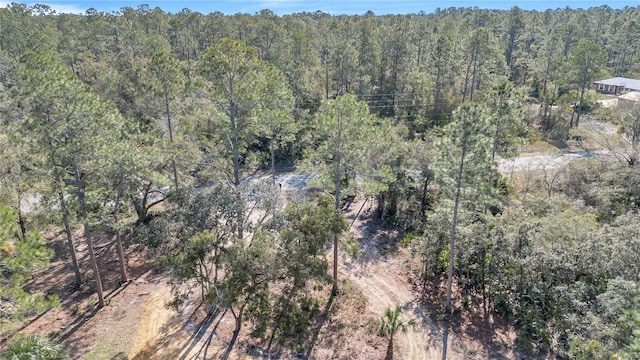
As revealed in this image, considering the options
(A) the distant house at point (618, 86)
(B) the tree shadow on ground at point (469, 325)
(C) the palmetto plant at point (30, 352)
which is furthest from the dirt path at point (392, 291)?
(A) the distant house at point (618, 86)

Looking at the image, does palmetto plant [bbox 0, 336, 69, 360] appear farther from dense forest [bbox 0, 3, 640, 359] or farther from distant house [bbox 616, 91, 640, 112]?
distant house [bbox 616, 91, 640, 112]

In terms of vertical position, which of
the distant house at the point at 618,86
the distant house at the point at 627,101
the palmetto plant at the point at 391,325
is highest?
the distant house at the point at 618,86

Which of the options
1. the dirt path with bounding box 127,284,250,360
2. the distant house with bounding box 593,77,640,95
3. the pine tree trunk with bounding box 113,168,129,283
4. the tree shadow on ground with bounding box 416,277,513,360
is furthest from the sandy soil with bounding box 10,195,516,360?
the distant house with bounding box 593,77,640,95

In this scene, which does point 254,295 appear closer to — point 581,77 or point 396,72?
Answer: point 396,72

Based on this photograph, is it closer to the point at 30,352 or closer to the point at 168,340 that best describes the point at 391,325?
the point at 168,340

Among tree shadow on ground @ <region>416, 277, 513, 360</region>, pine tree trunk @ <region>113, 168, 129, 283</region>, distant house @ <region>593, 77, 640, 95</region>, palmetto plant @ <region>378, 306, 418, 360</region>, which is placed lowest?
tree shadow on ground @ <region>416, 277, 513, 360</region>

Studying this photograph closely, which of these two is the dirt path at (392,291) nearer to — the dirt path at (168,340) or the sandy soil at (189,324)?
the sandy soil at (189,324)
